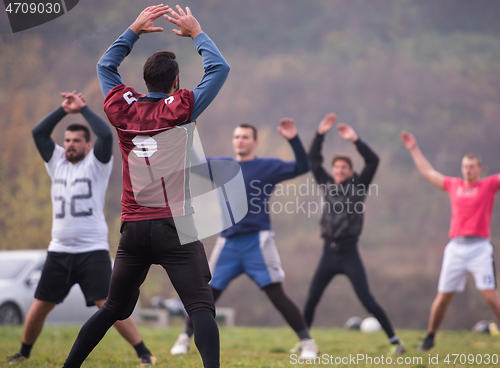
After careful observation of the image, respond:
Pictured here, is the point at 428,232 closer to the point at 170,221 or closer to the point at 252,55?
the point at 252,55

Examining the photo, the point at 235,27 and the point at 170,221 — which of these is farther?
the point at 235,27

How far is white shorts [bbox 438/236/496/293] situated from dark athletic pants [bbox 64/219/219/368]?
156 inches

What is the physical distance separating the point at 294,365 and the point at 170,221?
241 centimetres

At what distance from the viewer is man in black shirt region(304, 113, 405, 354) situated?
230 inches

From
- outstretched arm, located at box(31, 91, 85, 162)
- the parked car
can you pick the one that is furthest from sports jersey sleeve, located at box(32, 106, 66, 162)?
the parked car

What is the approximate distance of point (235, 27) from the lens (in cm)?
2380

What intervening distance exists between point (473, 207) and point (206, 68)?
13.9 feet

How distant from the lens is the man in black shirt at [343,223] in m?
5.83

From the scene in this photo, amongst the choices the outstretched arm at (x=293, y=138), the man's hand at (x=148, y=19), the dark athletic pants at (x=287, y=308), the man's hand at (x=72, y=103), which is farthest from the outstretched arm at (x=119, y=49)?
the dark athletic pants at (x=287, y=308)

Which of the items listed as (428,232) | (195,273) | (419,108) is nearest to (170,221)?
(195,273)

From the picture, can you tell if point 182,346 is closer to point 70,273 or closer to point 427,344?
point 70,273

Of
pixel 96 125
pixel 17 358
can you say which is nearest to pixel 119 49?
pixel 96 125

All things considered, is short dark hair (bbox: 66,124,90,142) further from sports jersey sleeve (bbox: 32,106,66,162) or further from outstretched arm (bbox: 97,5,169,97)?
outstretched arm (bbox: 97,5,169,97)

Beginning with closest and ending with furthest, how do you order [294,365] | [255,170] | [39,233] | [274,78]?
[294,365] → [255,170] → [39,233] → [274,78]
